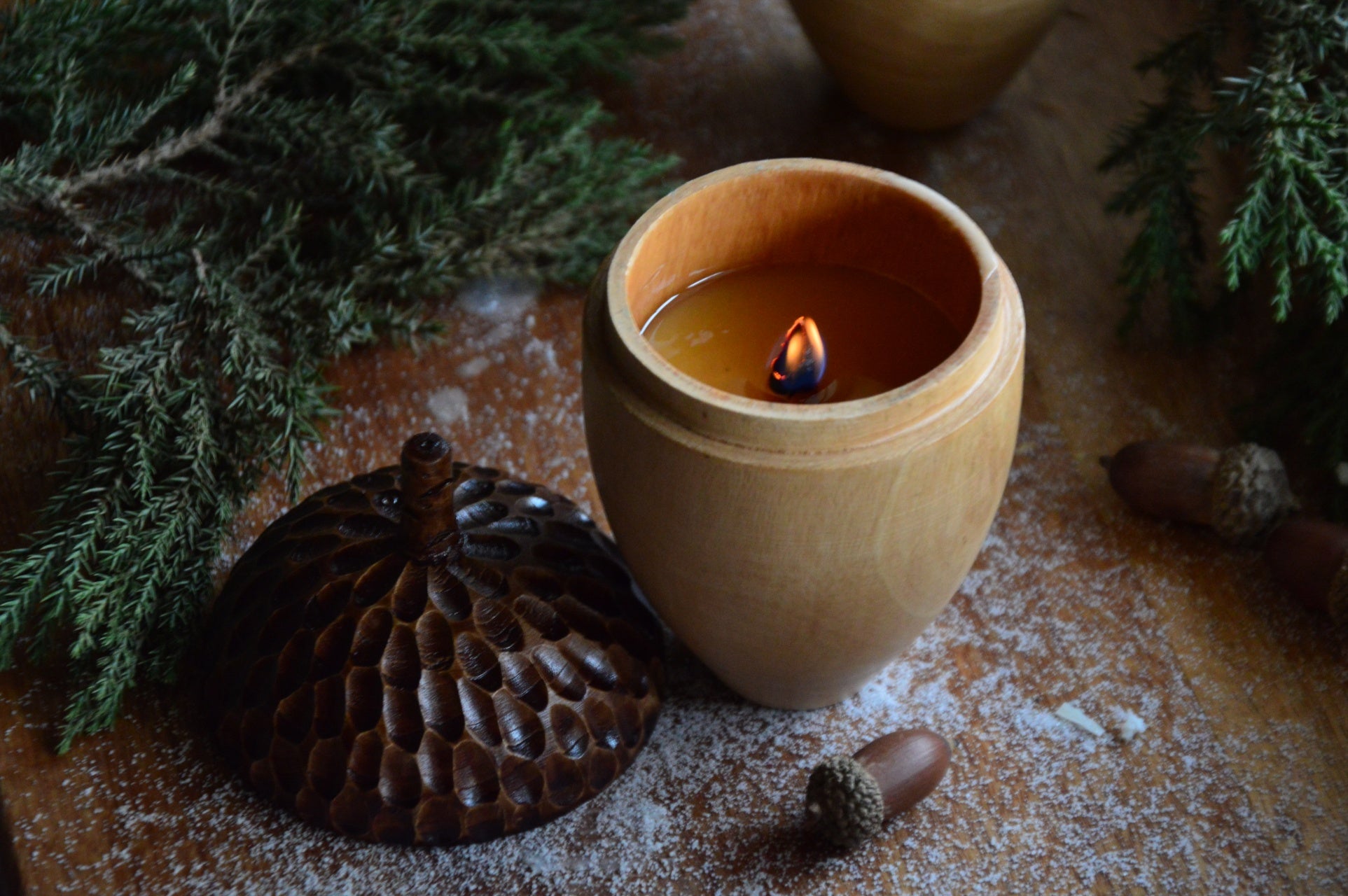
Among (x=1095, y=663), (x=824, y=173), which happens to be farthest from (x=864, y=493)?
(x=1095, y=663)

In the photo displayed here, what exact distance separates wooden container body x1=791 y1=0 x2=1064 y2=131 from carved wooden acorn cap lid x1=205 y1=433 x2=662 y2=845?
0.55 metres

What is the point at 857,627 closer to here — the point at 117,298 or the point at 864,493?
the point at 864,493

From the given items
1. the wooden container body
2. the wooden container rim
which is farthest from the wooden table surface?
the wooden container rim

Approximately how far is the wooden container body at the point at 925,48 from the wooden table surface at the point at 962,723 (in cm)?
15

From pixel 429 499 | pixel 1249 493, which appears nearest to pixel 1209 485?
pixel 1249 493

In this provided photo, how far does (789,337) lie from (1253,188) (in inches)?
15.2

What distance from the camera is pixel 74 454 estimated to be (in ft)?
2.63

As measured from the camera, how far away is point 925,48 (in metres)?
1.03

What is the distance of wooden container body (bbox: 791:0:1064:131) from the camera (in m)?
1.00

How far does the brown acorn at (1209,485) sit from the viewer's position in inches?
32.6

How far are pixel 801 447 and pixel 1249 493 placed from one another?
0.42 metres

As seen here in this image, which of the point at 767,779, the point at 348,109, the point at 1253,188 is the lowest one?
the point at 767,779

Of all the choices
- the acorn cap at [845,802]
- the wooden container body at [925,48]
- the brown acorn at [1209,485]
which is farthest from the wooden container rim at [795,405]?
the wooden container body at [925,48]

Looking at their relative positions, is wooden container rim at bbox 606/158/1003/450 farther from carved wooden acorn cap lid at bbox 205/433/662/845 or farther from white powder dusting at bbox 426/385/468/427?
white powder dusting at bbox 426/385/468/427
